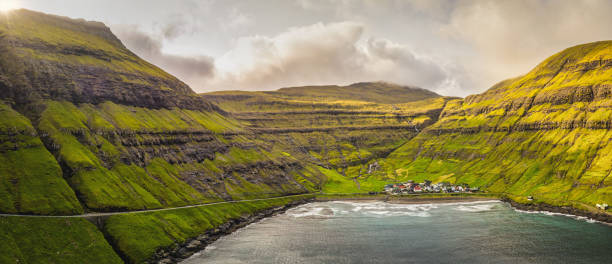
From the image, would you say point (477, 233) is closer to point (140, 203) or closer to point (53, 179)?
point (140, 203)

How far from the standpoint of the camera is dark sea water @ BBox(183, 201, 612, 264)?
11631 cm

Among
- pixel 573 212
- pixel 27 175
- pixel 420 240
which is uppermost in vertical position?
pixel 27 175

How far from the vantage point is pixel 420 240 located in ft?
454

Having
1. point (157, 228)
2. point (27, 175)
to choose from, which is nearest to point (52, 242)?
point (157, 228)

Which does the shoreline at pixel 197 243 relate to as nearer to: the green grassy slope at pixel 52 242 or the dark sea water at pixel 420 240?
the dark sea water at pixel 420 240

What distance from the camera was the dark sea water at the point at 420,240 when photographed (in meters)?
116

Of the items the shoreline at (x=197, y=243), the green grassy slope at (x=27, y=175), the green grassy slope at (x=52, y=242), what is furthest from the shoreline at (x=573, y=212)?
the green grassy slope at (x=27, y=175)

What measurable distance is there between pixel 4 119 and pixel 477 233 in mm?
207940

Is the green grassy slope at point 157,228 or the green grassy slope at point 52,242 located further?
the green grassy slope at point 157,228

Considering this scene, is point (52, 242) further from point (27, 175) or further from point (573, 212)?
point (573, 212)

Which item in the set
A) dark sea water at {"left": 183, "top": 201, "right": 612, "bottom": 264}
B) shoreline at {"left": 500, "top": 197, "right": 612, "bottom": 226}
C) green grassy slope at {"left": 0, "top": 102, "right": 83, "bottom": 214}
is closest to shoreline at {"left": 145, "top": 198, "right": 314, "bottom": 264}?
dark sea water at {"left": 183, "top": 201, "right": 612, "bottom": 264}

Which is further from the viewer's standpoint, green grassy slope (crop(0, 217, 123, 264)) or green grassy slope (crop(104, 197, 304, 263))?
green grassy slope (crop(104, 197, 304, 263))

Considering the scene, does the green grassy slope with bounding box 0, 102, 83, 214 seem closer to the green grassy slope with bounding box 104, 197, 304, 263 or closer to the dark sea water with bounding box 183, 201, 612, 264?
the green grassy slope with bounding box 104, 197, 304, 263

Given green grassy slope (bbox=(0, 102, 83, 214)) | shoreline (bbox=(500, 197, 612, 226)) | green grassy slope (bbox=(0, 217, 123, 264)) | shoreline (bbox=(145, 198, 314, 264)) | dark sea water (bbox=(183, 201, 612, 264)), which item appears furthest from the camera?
shoreline (bbox=(500, 197, 612, 226))
